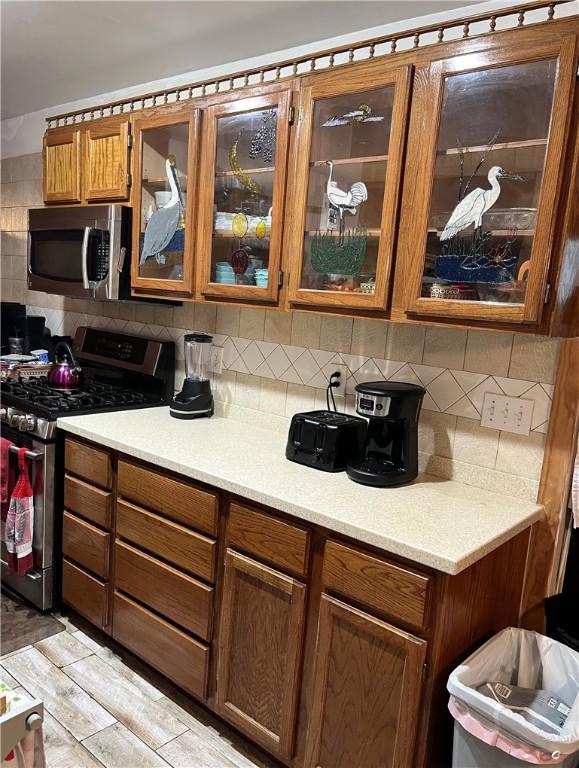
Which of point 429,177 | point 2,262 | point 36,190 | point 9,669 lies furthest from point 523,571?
point 2,262

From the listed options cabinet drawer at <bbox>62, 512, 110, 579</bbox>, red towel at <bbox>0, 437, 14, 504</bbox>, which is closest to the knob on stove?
red towel at <bbox>0, 437, 14, 504</bbox>

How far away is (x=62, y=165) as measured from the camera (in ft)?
9.34

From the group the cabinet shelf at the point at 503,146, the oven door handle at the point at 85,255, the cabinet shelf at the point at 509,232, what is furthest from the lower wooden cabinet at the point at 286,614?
the cabinet shelf at the point at 503,146

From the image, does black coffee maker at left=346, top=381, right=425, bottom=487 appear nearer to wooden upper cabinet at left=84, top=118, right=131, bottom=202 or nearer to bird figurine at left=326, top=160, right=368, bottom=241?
bird figurine at left=326, top=160, right=368, bottom=241

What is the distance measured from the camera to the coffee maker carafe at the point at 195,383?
252 centimetres

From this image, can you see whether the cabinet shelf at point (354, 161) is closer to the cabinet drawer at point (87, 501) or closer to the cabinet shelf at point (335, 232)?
the cabinet shelf at point (335, 232)

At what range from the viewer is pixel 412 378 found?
204 cm

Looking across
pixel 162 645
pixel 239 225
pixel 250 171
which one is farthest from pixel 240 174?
pixel 162 645

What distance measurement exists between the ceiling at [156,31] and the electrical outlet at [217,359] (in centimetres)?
129

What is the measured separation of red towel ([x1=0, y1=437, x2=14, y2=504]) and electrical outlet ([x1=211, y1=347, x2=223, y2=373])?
3.07 feet

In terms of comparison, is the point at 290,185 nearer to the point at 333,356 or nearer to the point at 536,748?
the point at 333,356

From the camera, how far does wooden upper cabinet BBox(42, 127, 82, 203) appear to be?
9.07ft

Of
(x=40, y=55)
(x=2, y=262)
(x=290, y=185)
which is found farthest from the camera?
(x=2, y=262)

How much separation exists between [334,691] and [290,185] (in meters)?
1.57
